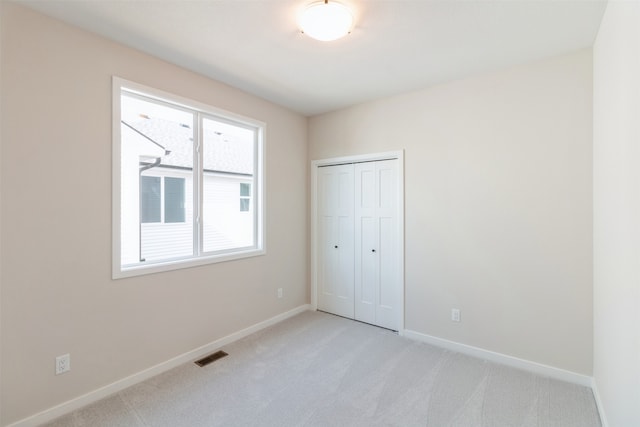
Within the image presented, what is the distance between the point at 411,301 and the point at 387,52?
97.2 inches

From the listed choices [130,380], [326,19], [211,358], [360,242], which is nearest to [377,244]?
[360,242]

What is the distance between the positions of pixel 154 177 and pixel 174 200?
27cm

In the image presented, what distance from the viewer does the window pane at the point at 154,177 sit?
8.03 ft

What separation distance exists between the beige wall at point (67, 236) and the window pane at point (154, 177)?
0.18 meters

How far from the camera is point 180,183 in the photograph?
9.20 feet

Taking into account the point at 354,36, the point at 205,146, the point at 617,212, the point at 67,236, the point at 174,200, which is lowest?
the point at 67,236

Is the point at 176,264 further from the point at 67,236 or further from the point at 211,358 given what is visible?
the point at 211,358

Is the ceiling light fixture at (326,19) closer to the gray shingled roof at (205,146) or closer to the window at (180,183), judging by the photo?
the window at (180,183)

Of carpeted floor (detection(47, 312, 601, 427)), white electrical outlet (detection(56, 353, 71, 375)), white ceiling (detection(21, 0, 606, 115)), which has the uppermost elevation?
white ceiling (detection(21, 0, 606, 115))

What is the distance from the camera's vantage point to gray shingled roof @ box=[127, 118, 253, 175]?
265cm

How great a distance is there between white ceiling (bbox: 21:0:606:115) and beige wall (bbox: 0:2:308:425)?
23 cm

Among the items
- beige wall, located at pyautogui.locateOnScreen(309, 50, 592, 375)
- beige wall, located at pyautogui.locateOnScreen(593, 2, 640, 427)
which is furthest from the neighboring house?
beige wall, located at pyautogui.locateOnScreen(593, 2, 640, 427)

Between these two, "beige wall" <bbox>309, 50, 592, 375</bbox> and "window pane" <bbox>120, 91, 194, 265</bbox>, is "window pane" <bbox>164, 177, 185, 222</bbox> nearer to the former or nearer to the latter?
"window pane" <bbox>120, 91, 194, 265</bbox>

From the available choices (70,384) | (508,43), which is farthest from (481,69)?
(70,384)
